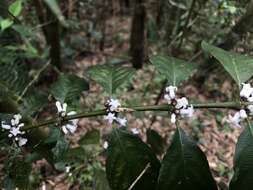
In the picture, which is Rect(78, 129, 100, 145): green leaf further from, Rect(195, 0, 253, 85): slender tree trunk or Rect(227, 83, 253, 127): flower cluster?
Rect(195, 0, 253, 85): slender tree trunk

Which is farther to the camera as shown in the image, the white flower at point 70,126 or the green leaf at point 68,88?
the green leaf at point 68,88

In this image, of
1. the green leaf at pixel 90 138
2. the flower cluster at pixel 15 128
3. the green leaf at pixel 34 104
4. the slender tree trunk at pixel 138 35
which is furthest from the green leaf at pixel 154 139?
the slender tree trunk at pixel 138 35

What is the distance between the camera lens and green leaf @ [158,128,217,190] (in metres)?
0.90

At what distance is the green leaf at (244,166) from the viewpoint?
0.86m

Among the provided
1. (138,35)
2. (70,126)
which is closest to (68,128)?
(70,126)

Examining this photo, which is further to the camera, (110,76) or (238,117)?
(110,76)

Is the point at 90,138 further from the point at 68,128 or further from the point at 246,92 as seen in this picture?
the point at 246,92

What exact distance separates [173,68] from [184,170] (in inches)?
11.0

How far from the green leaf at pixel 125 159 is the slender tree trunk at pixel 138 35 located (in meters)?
2.04

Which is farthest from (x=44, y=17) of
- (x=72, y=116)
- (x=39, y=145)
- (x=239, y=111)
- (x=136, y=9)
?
(x=239, y=111)

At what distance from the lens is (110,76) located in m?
1.06

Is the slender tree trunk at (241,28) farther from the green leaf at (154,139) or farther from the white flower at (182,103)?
the white flower at (182,103)

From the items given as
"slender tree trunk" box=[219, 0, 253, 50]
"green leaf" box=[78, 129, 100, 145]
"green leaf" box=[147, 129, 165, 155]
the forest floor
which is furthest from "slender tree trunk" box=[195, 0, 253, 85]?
"green leaf" box=[78, 129, 100, 145]

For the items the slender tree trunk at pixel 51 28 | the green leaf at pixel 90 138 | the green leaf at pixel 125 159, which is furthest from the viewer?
the slender tree trunk at pixel 51 28
